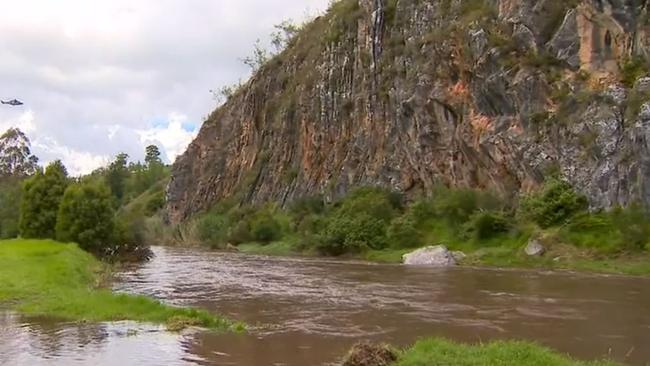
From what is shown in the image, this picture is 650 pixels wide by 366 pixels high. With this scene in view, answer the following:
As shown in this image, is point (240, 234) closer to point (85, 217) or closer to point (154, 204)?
point (85, 217)

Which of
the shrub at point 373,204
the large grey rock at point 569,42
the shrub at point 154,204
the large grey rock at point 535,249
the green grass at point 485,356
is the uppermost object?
the large grey rock at point 569,42

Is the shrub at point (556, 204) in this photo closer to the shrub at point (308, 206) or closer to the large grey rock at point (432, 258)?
the large grey rock at point (432, 258)

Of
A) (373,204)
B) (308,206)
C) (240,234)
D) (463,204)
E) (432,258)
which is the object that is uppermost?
(308,206)

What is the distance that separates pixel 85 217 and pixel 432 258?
27298mm

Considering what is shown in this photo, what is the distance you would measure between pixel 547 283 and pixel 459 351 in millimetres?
25262

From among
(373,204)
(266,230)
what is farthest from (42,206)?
(266,230)

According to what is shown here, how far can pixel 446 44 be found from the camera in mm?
77188

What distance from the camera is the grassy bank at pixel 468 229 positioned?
5284 centimetres

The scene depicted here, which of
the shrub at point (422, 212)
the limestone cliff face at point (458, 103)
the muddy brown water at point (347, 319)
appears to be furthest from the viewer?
the shrub at point (422, 212)

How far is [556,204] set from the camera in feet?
192

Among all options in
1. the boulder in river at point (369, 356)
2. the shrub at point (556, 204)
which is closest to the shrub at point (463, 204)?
the shrub at point (556, 204)

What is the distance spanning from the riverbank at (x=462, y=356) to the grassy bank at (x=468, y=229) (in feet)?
107

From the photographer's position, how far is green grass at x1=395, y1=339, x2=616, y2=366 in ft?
55.9

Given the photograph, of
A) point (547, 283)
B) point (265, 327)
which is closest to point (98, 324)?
point (265, 327)
